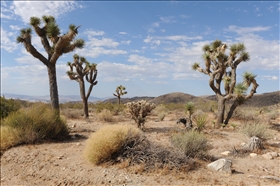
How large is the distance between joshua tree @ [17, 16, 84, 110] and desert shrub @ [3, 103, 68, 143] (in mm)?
1875

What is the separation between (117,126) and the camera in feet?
21.6

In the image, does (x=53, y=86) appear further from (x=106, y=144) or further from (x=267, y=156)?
(x=267, y=156)

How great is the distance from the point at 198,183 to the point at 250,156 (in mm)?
3188

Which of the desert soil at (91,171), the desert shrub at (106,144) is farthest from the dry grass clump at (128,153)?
the desert soil at (91,171)

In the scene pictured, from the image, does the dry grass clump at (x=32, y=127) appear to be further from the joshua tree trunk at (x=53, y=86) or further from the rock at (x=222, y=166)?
the rock at (x=222, y=166)

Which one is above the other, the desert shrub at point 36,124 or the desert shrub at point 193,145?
the desert shrub at point 36,124

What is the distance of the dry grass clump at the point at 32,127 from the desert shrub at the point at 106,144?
10.9 feet

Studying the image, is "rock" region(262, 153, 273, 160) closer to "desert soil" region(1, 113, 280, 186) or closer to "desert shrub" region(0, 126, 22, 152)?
"desert soil" region(1, 113, 280, 186)

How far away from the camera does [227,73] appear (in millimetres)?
14039

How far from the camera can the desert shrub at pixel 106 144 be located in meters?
6.04

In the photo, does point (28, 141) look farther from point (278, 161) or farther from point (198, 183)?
point (278, 161)

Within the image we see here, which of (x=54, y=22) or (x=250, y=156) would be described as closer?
(x=250, y=156)

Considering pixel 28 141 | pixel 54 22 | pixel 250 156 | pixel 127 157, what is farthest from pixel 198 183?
pixel 54 22

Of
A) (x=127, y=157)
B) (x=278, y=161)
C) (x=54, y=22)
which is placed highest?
(x=54, y=22)
